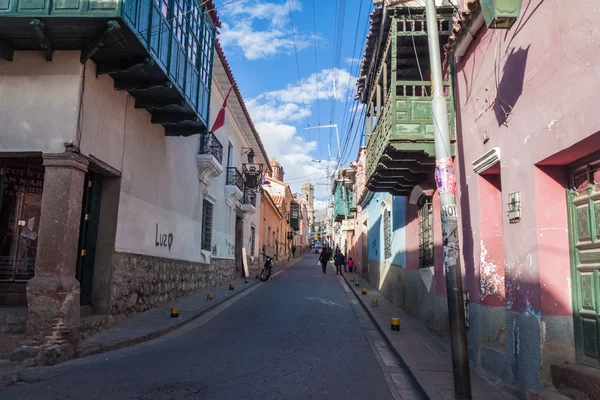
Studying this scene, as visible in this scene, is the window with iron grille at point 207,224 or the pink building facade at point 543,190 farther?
the window with iron grille at point 207,224

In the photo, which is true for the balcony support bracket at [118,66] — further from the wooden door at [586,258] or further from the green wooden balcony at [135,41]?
the wooden door at [586,258]

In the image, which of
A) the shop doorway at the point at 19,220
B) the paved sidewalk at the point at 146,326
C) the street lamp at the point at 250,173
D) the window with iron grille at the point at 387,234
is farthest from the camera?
the street lamp at the point at 250,173

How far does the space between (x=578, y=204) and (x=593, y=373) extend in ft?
5.43

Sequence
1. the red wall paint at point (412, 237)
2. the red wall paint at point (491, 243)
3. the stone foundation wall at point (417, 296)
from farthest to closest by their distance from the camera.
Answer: the red wall paint at point (412, 237) → the stone foundation wall at point (417, 296) → the red wall paint at point (491, 243)

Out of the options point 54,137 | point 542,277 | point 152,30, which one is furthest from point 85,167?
point 542,277

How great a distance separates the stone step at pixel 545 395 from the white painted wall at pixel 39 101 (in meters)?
7.18

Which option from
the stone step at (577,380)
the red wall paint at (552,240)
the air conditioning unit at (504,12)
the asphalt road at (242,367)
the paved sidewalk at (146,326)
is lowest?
the asphalt road at (242,367)

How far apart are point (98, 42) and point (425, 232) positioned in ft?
24.8

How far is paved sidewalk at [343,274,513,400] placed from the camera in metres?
5.51

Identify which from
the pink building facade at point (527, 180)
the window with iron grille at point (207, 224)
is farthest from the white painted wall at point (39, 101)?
the window with iron grille at point (207, 224)

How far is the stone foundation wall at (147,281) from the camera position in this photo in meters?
9.16

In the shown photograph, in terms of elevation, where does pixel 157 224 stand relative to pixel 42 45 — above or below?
below

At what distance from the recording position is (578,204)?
484 centimetres

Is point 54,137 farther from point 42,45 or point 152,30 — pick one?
point 152,30
